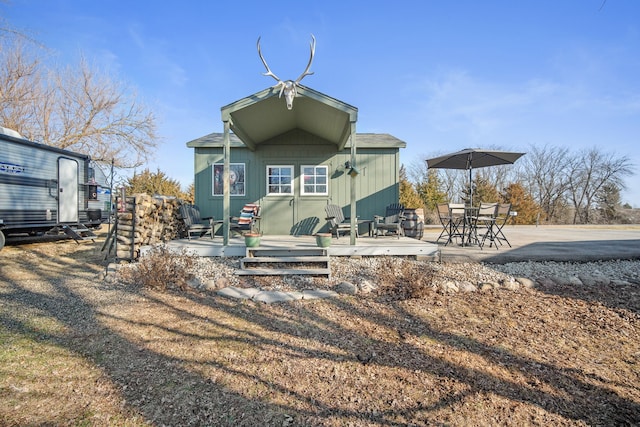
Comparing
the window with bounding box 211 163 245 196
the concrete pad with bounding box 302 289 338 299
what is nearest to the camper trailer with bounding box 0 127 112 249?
the window with bounding box 211 163 245 196

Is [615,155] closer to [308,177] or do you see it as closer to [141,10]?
[308,177]

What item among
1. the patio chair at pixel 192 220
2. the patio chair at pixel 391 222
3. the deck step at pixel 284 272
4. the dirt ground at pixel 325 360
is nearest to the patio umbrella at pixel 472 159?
the patio chair at pixel 391 222

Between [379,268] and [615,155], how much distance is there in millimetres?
29559

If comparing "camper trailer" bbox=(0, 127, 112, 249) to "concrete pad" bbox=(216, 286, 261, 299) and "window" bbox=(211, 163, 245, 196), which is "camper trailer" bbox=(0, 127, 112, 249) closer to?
"window" bbox=(211, 163, 245, 196)

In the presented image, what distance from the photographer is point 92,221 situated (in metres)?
8.73

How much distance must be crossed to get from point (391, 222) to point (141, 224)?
498 centimetres

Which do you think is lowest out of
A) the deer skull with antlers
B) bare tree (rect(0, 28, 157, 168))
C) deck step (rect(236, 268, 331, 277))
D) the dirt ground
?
the dirt ground

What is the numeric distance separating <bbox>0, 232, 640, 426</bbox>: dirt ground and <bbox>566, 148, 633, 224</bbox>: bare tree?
25.3 metres

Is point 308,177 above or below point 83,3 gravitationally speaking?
below

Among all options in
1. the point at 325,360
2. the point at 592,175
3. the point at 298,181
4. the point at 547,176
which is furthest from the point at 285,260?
the point at 592,175

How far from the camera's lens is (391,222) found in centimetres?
691

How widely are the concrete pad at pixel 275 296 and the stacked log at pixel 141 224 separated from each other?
9.63 feet

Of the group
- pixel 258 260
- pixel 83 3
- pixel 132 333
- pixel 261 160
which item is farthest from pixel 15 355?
pixel 83 3

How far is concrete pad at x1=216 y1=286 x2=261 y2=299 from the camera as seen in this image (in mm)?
3887
